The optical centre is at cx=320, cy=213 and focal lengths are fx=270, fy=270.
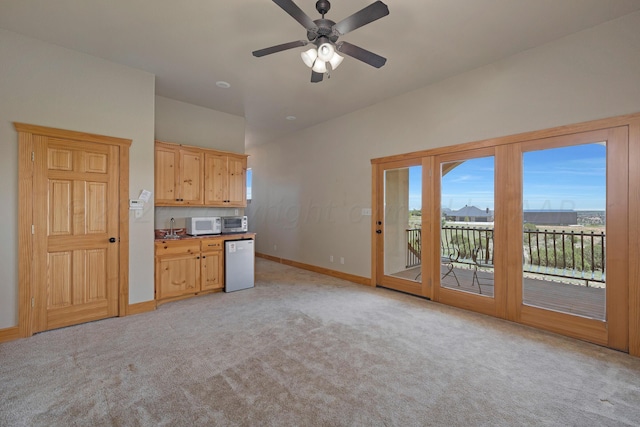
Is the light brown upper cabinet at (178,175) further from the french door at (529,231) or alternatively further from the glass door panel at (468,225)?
the glass door panel at (468,225)

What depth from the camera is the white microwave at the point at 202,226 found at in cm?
430

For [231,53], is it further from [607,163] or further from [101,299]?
[607,163]

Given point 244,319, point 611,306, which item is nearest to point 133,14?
point 244,319

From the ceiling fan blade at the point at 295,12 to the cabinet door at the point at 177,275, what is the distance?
11.3 ft

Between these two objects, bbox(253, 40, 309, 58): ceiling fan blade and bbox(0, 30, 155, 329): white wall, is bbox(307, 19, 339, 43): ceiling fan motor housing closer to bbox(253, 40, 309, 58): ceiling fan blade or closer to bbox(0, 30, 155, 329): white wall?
bbox(253, 40, 309, 58): ceiling fan blade

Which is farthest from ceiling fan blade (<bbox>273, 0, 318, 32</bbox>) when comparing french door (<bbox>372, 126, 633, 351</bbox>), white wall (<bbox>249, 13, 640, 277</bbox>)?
french door (<bbox>372, 126, 633, 351</bbox>)

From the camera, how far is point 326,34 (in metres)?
2.24

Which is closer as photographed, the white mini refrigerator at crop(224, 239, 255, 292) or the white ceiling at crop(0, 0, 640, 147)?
the white ceiling at crop(0, 0, 640, 147)

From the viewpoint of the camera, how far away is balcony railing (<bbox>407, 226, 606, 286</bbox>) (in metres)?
2.88

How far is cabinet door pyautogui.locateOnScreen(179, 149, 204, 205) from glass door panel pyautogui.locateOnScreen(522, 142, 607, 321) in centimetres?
456

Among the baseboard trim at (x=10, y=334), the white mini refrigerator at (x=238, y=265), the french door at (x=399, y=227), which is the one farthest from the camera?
the white mini refrigerator at (x=238, y=265)

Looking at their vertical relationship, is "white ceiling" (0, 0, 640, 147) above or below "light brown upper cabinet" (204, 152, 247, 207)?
above

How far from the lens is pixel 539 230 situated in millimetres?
3184

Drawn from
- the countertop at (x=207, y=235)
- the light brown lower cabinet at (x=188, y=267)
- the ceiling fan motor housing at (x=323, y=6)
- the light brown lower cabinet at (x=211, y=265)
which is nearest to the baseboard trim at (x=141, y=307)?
the light brown lower cabinet at (x=188, y=267)
